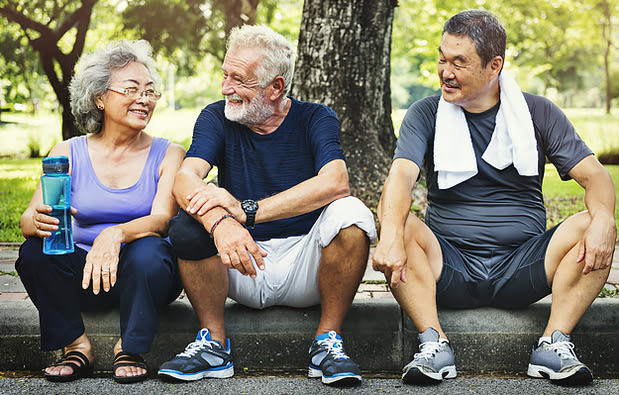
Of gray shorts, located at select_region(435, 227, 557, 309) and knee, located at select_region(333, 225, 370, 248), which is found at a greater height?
knee, located at select_region(333, 225, 370, 248)

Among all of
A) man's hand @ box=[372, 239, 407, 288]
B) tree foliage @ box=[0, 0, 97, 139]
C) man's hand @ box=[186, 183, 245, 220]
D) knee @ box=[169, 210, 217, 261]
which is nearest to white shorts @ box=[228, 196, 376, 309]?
man's hand @ box=[372, 239, 407, 288]

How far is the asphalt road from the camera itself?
287 centimetres

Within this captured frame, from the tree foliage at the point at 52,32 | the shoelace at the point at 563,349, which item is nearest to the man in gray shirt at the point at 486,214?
the shoelace at the point at 563,349

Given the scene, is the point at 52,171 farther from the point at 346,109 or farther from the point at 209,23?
the point at 209,23

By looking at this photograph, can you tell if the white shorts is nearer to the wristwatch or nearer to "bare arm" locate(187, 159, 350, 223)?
"bare arm" locate(187, 159, 350, 223)

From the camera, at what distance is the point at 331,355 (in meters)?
2.96

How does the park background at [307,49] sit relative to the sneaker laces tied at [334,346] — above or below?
above

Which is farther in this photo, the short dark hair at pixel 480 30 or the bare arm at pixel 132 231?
the short dark hair at pixel 480 30

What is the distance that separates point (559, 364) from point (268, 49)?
2013 mm

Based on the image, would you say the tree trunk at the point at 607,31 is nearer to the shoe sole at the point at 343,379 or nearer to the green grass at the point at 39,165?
the green grass at the point at 39,165

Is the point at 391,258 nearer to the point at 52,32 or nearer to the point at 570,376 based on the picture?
the point at 570,376

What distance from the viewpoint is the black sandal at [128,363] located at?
9.68 ft

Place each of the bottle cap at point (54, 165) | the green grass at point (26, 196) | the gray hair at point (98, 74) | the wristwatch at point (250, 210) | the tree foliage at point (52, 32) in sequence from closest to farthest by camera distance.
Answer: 1. the bottle cap at point (54, 165)
2. the wristwatch at point (250, 210)
3. the gray hair at point (98, 74)
4. the green grass at point (26, 196)
5. the tree foliage at point (52, 32)

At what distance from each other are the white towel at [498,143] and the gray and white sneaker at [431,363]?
762mm
